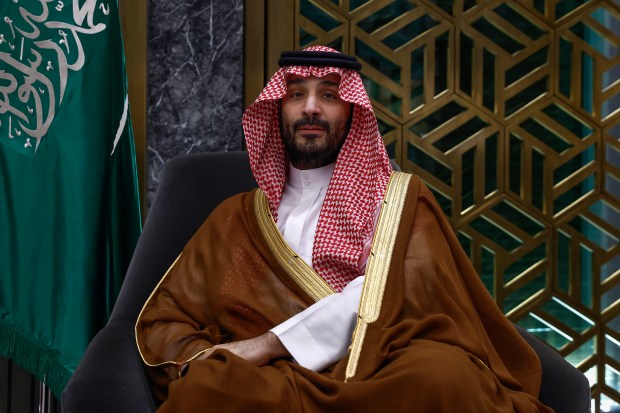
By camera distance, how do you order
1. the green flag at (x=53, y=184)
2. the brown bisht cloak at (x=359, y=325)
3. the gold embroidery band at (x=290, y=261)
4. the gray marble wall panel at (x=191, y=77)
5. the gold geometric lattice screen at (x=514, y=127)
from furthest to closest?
the gold geometric lattice screen at (x=514, y=127) < the gray marble wall panel at (x=191, y=77) < the green flag at (x=53, y=184) < the gold embroidery band at (x=290, y=261) < the brown bisht cloak at (x=359, y=325)

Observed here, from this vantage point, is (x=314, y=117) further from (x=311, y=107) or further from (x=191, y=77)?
(x=191, y=77)

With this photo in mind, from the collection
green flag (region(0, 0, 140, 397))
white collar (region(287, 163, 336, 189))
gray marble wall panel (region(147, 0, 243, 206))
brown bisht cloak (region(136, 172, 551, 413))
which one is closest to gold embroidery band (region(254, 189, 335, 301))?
brown bisht cloak (region(136, 172, 551, 413))

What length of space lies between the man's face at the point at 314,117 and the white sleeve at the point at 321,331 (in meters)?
0.52

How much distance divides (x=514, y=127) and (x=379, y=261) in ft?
4.91

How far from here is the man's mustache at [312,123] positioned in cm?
244

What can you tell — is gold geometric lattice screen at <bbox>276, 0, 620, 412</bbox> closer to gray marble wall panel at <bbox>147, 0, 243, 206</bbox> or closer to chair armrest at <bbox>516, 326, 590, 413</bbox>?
gray marble wall panel at <bbox>147, 0, 243, 206</bbox>

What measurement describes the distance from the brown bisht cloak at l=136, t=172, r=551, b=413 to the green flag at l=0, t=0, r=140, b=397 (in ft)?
2.16

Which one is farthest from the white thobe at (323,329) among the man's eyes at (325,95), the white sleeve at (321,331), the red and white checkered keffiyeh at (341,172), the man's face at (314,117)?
the man's eyes at (325,95)

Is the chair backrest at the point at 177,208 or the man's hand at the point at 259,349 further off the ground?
the chair backrest at the point at 177,208

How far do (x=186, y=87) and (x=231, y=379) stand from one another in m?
1.73

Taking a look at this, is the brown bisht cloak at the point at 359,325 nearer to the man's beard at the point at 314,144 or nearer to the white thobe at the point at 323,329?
the white thobe at the point at 323,329

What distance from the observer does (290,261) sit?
2301 millimetres

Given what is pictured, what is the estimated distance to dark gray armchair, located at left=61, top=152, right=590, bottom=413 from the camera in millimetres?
1858

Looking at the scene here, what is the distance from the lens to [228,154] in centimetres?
283
